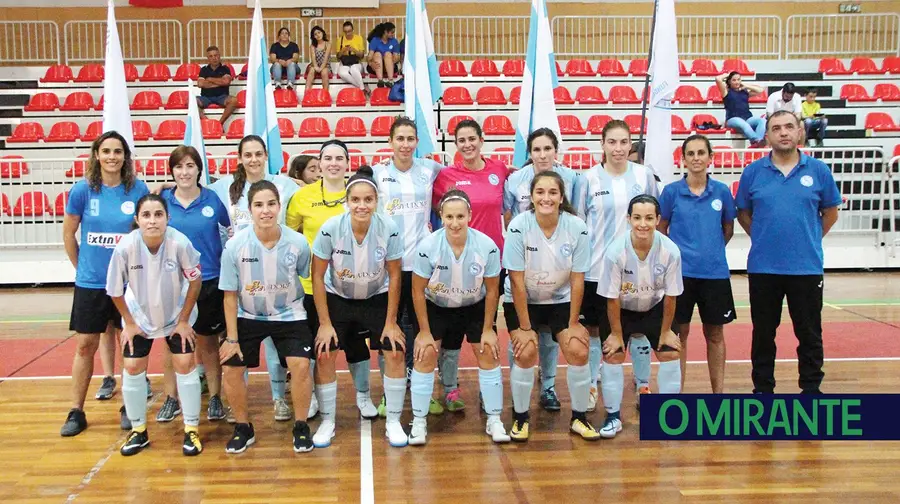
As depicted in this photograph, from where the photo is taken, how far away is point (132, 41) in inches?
647

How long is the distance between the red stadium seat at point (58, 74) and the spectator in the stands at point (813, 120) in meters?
13.5

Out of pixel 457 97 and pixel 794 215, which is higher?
pixel 457 97

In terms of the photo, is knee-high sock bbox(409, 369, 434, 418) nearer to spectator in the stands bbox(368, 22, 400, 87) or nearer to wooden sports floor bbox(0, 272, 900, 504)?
wooden sports floor bbox(0, 272, 900, 504)

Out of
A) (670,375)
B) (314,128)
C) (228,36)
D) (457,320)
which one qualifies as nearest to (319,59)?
(314,128)

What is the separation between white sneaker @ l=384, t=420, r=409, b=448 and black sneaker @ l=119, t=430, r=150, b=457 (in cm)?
139

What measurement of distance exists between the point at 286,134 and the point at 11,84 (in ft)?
20.0

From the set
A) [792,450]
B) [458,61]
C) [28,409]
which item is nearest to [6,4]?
[458,61]

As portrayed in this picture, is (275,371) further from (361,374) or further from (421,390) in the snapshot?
(421,390)

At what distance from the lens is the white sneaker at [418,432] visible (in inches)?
177

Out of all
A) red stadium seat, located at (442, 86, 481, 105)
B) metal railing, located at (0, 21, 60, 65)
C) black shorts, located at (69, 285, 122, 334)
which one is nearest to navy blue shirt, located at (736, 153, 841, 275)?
black shorts, located at (69, 285, 122, 334)

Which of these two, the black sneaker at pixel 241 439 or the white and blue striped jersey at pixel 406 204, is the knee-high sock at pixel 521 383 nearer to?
the white and blue striped jersey at pixel 406 204

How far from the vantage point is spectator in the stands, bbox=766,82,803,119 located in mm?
12625

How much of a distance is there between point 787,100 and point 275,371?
10.7 m

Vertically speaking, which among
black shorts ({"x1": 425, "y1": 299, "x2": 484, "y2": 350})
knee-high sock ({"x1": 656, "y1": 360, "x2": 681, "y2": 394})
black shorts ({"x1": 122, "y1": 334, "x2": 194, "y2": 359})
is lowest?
knee-high sock ({"x1": 656, "y1": 360, "x2": 681, "y2": 394})
